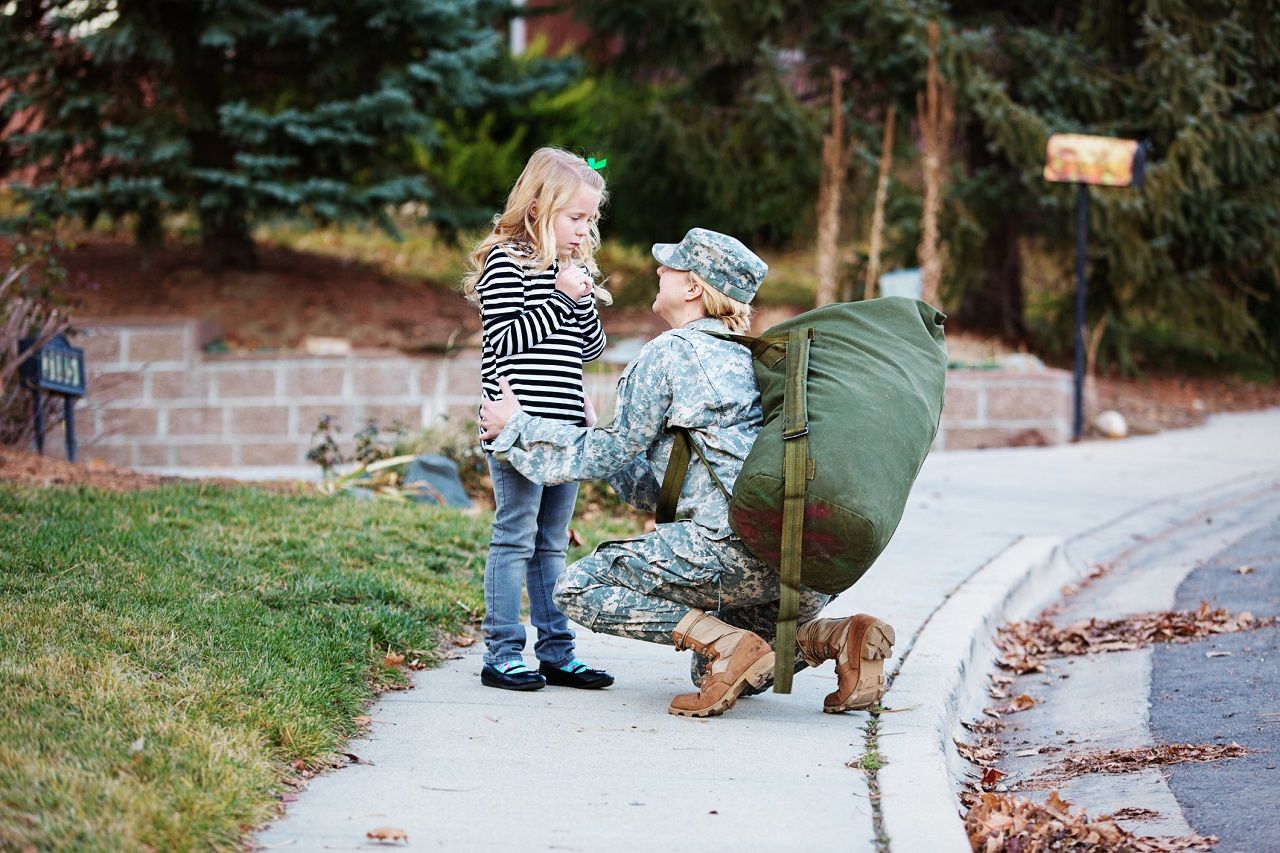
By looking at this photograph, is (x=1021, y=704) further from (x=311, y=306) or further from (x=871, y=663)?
(x=311, y=306)

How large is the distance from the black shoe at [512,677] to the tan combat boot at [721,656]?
57 cm

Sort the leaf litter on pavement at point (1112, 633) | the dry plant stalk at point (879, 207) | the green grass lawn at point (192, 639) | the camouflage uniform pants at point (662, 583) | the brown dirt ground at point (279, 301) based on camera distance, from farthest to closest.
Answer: the dry plant stalk at point (879, 207) → the brown dirt ground at point (279, 301) → the leaf litter on pavement at point (1112, 633) → the camouflage uniform pants at point (662, 583) → the green grass lawn at point (192, 639)

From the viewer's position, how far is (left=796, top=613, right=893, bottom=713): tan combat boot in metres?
4.25

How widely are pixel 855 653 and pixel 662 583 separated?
1.99ft

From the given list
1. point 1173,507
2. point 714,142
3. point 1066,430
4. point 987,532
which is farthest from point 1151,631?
point 714,142

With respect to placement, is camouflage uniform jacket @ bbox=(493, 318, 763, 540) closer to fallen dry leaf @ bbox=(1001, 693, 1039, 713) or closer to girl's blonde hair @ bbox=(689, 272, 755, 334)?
girl's blonde hair @ bbox=(689, 272, 755, 334)

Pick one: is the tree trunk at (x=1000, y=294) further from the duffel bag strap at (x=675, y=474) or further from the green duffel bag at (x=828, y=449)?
the duffel bag strap at (x=675, y=474)

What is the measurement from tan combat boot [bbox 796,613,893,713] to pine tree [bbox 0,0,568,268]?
849 centimetres

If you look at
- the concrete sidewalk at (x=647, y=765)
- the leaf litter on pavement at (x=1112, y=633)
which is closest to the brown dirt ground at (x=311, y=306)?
the leaf litter on pavement at (x=1112, y=633)

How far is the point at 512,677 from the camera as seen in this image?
4.52 metres

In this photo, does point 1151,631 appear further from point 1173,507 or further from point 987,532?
point 1173,507

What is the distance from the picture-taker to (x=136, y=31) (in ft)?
38.6

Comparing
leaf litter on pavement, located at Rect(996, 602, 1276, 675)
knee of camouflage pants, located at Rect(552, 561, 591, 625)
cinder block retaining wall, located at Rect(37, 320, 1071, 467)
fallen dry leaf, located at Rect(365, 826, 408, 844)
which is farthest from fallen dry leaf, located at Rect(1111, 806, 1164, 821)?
cinder block retaining wall, located at Rect(37, 320, 1071, 467)

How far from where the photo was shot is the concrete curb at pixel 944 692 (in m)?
3.37
